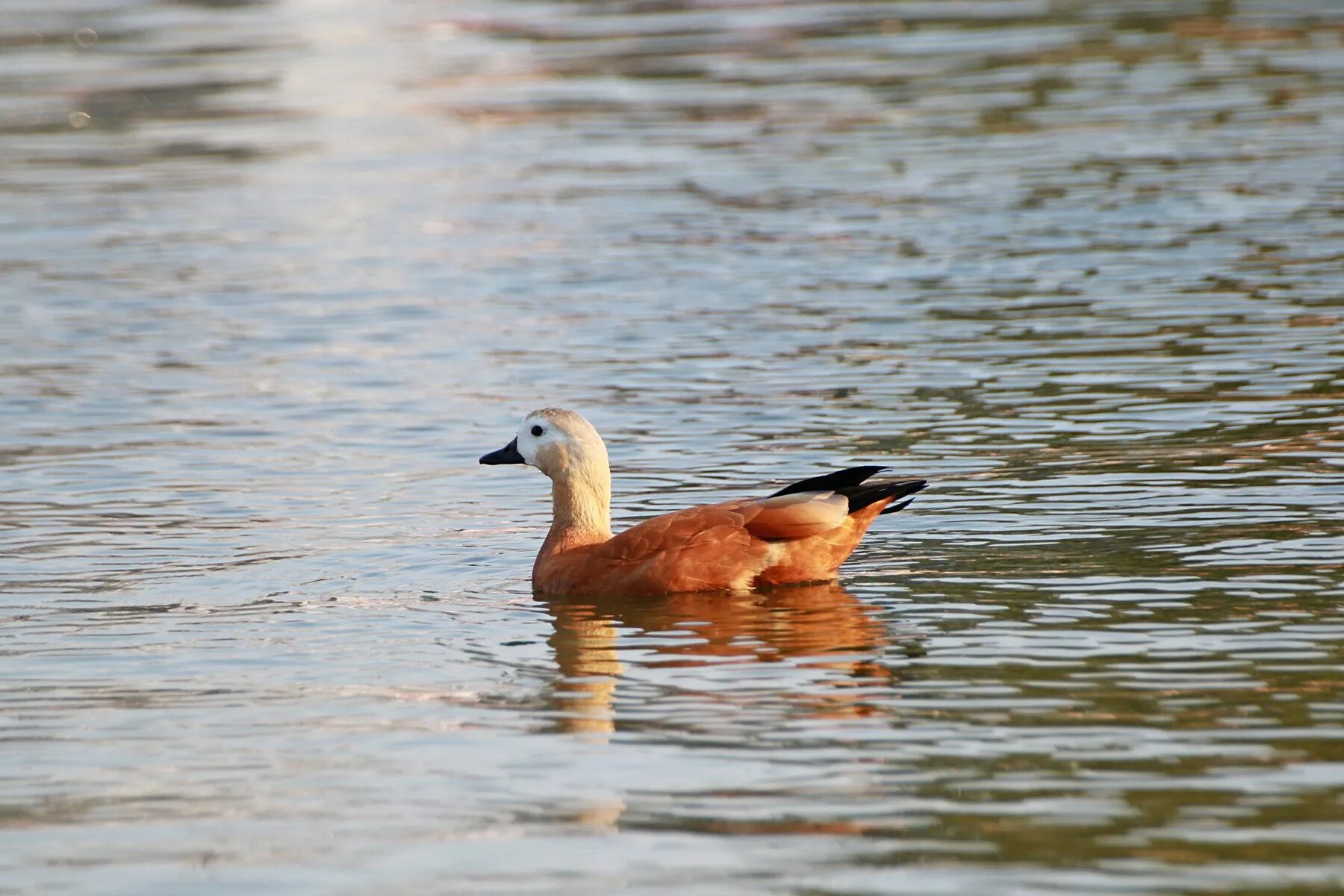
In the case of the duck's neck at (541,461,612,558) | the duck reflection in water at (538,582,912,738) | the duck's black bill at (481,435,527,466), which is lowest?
the duck reflection in water at (538,582,912,738)

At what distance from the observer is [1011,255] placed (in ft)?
63.6

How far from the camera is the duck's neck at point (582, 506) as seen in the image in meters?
11.4

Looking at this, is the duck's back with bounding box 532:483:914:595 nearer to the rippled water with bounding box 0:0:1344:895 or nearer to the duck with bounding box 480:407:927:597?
the duck with bounding box 480:407:927:597

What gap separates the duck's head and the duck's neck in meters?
0.03

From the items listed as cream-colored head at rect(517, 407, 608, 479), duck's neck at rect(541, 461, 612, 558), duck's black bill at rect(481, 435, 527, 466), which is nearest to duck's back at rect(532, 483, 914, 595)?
duck's neck at rect(541, 461, 612, 558)

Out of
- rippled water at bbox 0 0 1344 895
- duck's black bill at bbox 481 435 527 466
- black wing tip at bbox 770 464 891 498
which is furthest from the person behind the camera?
duck's black bill at bbox 481 435 527 466

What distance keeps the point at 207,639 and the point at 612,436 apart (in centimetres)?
482

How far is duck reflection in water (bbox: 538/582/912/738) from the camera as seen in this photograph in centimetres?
870

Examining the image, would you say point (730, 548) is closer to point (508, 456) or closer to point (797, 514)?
point (797, 514)

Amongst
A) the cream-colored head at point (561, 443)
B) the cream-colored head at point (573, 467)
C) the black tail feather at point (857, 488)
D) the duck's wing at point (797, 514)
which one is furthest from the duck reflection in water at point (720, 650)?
the cream-colored head at point (561, 443)

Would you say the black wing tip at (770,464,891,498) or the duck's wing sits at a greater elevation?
the black wing tip at (770,464,891,498)

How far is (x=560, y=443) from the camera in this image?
11.4 metres

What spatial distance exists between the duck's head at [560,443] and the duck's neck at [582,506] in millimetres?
27

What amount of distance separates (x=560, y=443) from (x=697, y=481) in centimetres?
185
